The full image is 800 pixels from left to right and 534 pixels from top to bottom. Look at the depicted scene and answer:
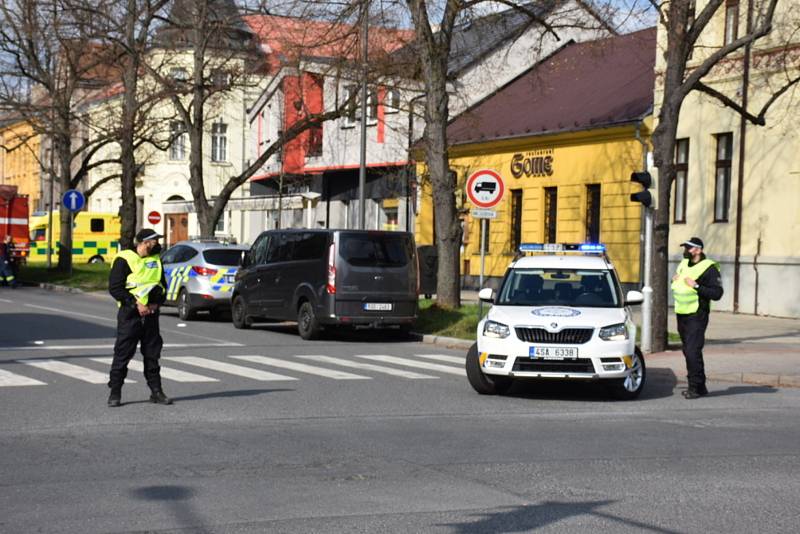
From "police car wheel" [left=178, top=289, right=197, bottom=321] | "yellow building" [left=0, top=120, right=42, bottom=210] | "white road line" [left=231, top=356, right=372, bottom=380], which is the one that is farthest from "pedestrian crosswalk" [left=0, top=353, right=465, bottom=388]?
"yellow building" [left=0, top=120, right=42, bottom=210]

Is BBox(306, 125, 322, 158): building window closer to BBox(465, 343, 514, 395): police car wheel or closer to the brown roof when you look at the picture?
the brown roof

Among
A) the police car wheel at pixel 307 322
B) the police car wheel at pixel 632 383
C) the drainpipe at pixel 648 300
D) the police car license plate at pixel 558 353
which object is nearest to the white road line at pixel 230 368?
the police car license plate at pixel 558 353

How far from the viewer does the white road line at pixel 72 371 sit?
1555 centimetres

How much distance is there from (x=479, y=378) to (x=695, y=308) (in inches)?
105

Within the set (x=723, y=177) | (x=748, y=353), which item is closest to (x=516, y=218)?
(x=723, y=177)

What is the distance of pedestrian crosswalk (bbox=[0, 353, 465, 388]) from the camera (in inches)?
627

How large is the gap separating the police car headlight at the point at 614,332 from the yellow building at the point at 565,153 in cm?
1704

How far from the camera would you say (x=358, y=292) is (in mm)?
22906

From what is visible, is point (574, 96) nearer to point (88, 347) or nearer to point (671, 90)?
point (671, 90)

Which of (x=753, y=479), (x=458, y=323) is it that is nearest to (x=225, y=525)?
(x=753, y=479)

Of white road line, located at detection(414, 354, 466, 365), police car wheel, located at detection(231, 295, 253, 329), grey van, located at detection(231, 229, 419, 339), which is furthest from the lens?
police car wheel, located at detection(231, 295, 253, 329)

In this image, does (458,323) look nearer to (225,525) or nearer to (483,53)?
(225,525)

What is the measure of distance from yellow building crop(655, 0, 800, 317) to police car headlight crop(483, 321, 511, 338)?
14.5 m

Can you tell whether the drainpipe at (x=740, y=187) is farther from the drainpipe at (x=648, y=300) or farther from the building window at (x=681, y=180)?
the drainpipe at (x=648, y=300)
